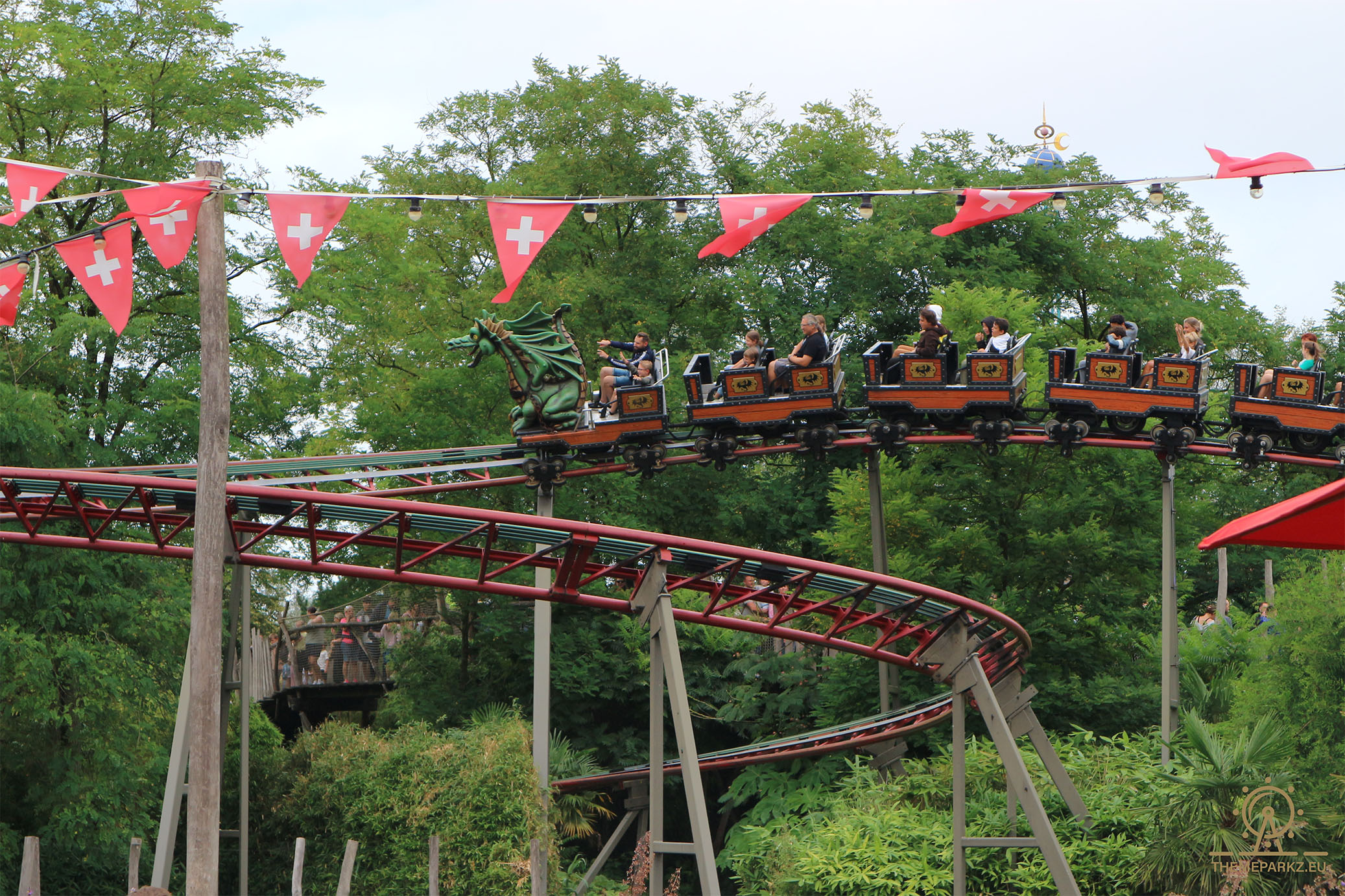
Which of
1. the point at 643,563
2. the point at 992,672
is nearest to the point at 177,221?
the point at 643,563

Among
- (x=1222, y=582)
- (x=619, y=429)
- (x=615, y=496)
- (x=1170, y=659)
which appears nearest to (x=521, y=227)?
(x=619, y=429)

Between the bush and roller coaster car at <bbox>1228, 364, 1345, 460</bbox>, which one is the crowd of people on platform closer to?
the bush

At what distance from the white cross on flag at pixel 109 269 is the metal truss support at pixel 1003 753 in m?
7.98

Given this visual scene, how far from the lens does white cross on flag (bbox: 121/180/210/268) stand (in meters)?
9.77

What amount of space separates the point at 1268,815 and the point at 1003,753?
7.76ft

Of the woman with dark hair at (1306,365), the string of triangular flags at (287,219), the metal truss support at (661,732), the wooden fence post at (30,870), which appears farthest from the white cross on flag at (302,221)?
the woman with dark hair at (1306,365)

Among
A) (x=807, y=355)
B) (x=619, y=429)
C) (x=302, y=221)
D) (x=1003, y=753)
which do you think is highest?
(x=302, y=221)

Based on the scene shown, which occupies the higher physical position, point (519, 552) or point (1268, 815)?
point (519, 552)

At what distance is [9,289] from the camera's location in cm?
1112

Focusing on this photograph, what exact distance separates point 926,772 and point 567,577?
6743 millimetres

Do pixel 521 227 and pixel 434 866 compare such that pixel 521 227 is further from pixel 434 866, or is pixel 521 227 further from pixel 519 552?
pixel 434 866

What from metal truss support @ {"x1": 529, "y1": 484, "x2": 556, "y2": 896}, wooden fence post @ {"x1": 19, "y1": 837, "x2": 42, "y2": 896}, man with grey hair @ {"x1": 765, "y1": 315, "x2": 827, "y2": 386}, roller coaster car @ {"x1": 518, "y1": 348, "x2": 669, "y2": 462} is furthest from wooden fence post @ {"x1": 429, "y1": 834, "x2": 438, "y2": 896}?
man with grey hair @ {"x1": 765, "y1": 315, "x2": 827, "y2": 386}

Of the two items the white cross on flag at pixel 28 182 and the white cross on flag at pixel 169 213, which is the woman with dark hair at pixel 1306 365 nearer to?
the white cross on flag at pixel 169 213

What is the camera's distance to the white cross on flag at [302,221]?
9.83m
